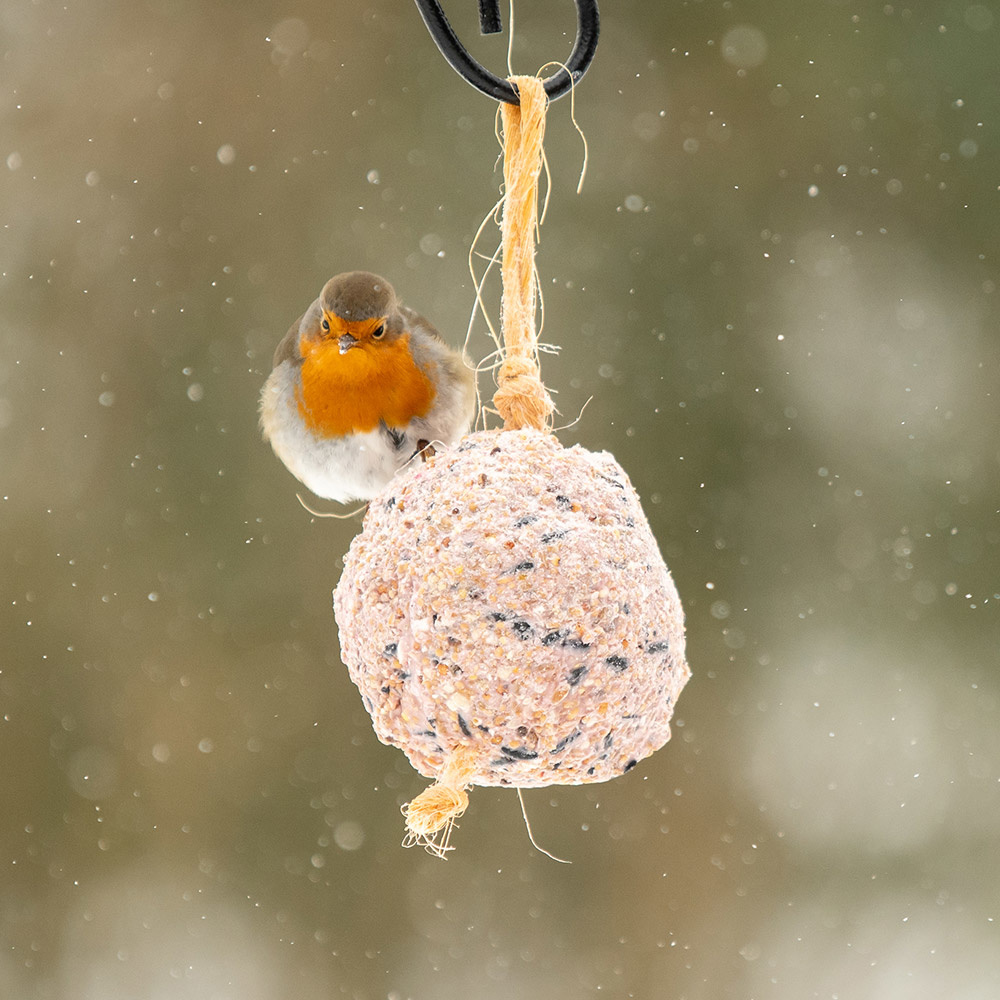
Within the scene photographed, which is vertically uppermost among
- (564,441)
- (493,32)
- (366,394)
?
(493,32)

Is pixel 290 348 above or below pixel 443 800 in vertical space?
above

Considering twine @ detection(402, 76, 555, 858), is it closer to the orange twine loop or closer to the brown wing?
the orange twine loop

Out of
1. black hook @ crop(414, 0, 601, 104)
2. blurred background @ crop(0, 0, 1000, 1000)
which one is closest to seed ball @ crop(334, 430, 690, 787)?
black hook @ crop(414, 0, 601, 104)

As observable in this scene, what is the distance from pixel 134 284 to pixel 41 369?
41 cm

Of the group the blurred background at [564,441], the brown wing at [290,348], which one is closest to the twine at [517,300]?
the brown wing at [290,348]

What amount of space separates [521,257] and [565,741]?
1.93 ft

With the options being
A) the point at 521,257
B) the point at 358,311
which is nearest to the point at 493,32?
the point at 521,257

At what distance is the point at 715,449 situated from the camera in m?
3.66

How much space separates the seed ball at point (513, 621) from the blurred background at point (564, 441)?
85.1 inches

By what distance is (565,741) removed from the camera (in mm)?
1354

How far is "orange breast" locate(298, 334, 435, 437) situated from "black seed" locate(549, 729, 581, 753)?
570mm

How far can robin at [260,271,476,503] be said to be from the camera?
1.72m

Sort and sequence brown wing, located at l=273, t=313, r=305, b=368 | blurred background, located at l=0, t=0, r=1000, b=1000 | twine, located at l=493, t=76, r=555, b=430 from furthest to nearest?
1. blurred background, located at l=0, t=0, r=1000, b=1000
2. brown wing, located at l=273, t=313, r=305, b=368
3. twine, located at l=493, t=76, r=555, b=430

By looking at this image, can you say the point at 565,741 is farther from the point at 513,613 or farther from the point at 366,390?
the point at 366,390
